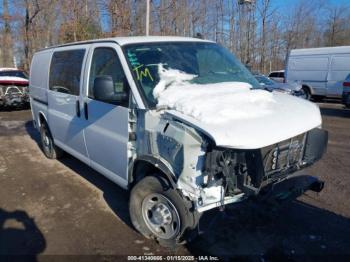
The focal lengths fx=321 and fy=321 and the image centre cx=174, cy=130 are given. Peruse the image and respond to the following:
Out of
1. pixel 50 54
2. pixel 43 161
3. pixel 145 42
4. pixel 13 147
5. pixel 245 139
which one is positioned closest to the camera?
pixel 245 139

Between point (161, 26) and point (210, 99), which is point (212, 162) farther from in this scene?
point (161, 26)

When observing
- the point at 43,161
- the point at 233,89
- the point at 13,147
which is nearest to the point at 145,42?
the point at 233,89

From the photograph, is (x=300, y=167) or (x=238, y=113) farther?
(x=300, y=167)

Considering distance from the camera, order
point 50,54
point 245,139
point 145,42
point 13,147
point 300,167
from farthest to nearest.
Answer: point 13,147, point 50,54, point 145,42, point 300,167, point 245,139

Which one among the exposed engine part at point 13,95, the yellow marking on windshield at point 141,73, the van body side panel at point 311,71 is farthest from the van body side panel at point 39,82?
the van body side panel at point 311,71

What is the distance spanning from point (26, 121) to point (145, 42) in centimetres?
911

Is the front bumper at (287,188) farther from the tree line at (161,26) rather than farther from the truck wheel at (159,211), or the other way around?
the tree line at (161,26)

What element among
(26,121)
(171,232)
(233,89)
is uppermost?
(233,89)

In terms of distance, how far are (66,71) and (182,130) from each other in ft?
9.64

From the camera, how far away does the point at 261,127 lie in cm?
279

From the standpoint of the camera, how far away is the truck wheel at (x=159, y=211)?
308 centimetres

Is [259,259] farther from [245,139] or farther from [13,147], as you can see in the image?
[13,147]

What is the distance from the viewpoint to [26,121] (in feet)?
37.7

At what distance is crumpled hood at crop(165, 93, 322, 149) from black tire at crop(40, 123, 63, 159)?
162 inches
